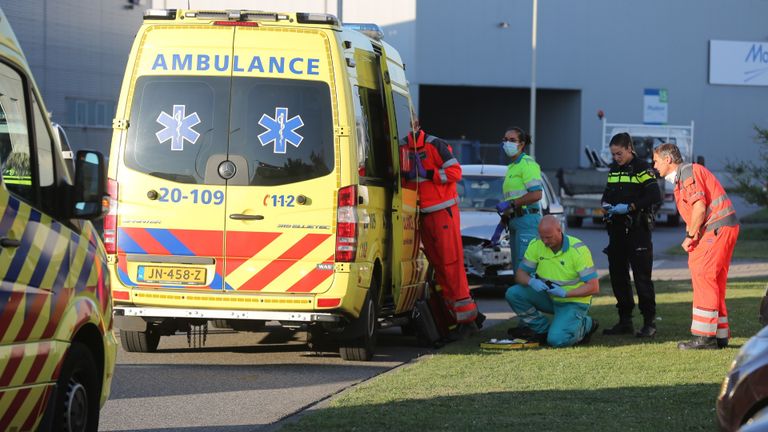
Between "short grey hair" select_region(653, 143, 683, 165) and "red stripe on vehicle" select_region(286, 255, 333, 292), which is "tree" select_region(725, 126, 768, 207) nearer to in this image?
"short grey hair" select_region(653, 143, 683, 165)

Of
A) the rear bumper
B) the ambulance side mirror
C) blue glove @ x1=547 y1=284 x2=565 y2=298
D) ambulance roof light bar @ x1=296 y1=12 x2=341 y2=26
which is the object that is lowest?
the rear bumper

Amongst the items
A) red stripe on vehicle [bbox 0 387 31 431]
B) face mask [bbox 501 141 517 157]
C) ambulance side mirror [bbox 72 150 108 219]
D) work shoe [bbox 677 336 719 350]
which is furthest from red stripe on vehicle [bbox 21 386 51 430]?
face mask [bbox 501 141 517 157]

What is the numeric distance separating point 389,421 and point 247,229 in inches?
104

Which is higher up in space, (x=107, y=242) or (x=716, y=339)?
(x=107, y=242)

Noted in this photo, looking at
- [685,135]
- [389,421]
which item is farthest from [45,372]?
[685,135]

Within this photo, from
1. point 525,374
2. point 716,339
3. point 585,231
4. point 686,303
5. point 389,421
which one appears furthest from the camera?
point 585,231

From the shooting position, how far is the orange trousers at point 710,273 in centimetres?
1066

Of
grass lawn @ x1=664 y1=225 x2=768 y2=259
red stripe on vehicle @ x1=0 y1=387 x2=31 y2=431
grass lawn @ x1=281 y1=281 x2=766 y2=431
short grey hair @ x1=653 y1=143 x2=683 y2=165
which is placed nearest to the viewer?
red stripe on vehicle @ x1=0 y1=387 x2=31 y2=431

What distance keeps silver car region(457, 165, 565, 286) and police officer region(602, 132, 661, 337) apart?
3.41 meters

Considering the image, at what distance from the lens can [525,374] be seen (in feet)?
31.4

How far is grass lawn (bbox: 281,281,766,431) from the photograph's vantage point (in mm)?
7590

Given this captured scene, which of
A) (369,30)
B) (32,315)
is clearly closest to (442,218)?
(369,30)

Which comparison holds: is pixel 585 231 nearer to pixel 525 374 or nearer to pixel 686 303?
pixel 686 303

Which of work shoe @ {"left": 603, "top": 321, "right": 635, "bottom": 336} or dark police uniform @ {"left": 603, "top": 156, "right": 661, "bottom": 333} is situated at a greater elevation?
dark police uniform @ {"left": 603, "top": 156, "right": 661, "bottom": 333}
